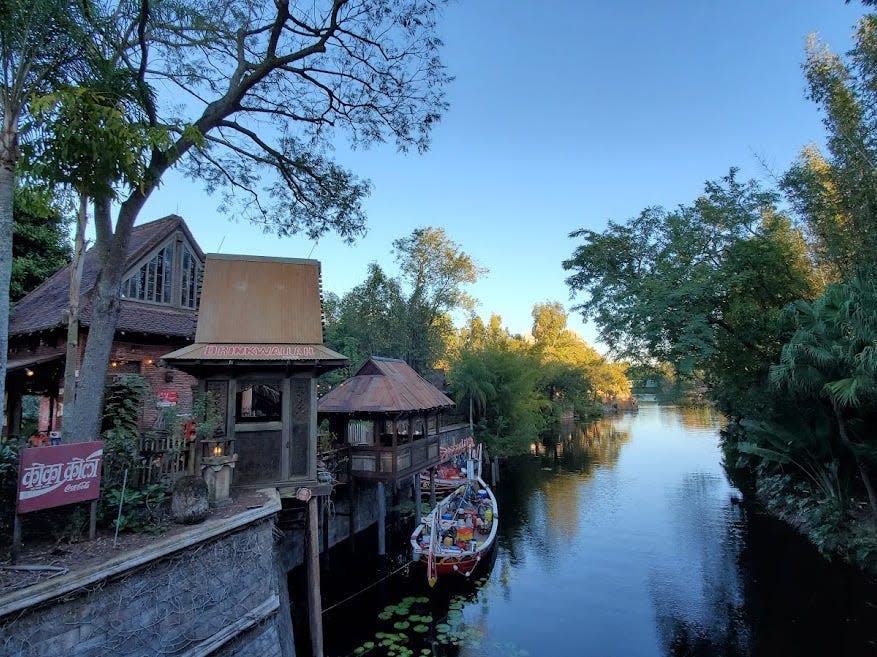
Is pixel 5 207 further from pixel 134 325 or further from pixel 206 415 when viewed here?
pixel 134 325

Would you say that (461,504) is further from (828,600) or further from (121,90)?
(121,90)

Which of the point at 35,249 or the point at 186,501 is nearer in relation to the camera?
the point at 186,501

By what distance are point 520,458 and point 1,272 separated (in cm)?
3074

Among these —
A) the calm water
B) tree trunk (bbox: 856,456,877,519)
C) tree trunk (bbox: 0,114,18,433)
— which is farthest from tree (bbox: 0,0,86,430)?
tree trunk (bbox: 856,456,877,519)

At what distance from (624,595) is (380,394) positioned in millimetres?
8545

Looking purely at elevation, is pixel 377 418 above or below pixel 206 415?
below

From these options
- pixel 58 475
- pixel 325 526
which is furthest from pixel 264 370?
pixel 325 526

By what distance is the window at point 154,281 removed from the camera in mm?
13312

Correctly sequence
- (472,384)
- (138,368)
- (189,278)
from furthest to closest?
(472,384)
(189,278)
(138,368)

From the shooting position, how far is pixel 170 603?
562cm

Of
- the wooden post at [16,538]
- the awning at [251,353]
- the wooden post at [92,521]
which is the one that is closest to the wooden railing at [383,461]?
the awning at [251,353]

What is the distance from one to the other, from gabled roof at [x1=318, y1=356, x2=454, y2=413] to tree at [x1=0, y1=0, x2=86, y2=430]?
8.39 meters

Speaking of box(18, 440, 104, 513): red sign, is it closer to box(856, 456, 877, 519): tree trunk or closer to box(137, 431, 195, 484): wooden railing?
box(137, 431, 195, 484): wooden railing

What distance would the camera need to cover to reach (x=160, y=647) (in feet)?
17.7
